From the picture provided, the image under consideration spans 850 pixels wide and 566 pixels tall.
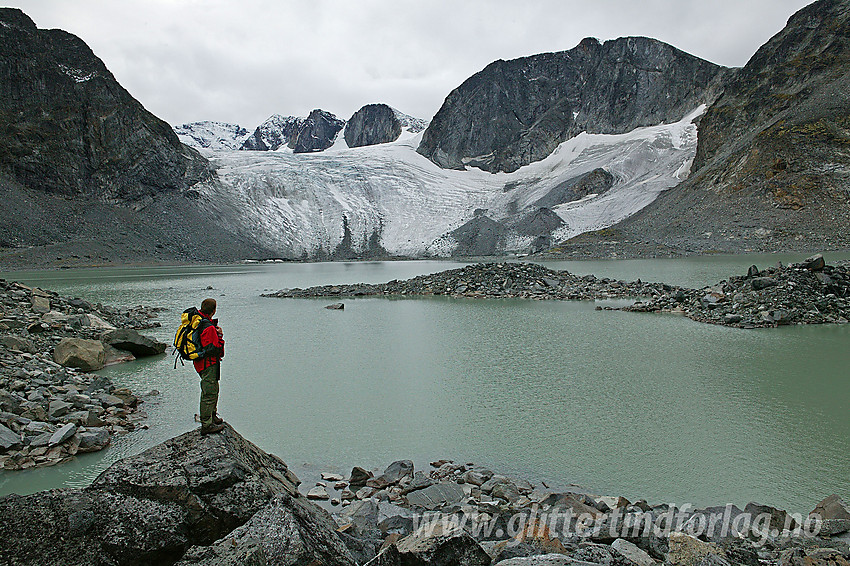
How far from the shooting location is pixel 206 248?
61.2 meters

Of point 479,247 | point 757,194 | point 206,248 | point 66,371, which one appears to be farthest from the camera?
point 479,247

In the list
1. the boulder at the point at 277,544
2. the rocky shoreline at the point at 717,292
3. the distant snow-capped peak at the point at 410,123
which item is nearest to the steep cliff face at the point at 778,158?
the rocky shoreline at the point at 717,292

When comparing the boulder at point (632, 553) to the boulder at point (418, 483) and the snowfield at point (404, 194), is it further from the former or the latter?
the snowfield at point (404, 194)

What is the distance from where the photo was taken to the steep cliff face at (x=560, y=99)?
9075 centimetres

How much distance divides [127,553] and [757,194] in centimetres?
5864

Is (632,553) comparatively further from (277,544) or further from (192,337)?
(192,337)

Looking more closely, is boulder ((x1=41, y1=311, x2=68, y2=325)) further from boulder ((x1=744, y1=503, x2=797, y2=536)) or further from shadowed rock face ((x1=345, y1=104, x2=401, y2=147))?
shadowed rock face ((x1=345, y1=104, x2=401, y2=147))

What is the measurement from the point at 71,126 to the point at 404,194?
4411 centimetres

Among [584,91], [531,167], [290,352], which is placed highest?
[584,91]

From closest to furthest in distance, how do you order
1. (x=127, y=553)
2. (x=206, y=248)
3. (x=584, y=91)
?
(x=127, y=553)
(x=206, y=248)
(x=584, y=91)

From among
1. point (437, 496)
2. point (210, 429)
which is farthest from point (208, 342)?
point (437, 496)

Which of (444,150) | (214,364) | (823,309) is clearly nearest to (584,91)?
(444,150)

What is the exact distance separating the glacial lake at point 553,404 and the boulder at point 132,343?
0.48 meters

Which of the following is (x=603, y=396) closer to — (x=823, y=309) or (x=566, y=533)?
(x=566, y=533)
